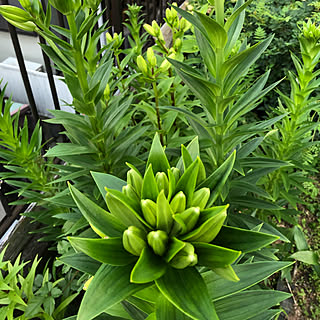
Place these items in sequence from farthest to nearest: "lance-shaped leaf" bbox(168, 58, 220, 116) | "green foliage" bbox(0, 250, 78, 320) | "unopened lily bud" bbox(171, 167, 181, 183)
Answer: "green foliage" bbox(0, 250, 78, 320), "lance-shaped leaf" bbox(168, 58, 220, 116), "unopened lily bud" bbox(171, 167, 181, 183)

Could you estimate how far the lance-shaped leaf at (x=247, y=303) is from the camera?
2.19ft

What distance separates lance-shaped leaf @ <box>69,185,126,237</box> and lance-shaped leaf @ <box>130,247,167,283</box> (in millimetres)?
66

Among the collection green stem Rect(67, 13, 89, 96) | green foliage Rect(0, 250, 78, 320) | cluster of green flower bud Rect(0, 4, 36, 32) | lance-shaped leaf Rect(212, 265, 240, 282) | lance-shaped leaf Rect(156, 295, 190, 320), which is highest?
cluster of green flower bud Rect(0, 4, 36, 32)

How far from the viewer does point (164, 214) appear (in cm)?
49

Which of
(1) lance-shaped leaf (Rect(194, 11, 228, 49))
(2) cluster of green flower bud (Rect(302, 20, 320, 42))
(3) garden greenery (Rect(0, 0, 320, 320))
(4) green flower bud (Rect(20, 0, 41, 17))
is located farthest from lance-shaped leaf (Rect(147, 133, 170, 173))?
(2) cluster of green flower bud (Rect(302, 20, 320, 42))

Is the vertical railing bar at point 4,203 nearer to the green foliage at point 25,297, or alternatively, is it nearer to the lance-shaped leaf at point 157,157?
the green foliage at point 25,297

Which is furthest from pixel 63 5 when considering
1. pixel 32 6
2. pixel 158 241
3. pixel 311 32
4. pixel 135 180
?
pixel 311 32

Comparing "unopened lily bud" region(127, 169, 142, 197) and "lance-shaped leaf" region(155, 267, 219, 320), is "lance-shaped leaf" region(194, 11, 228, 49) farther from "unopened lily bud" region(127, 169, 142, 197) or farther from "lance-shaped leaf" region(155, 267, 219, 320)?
"lance-shaped leaf" region(155, 267, 219, 320)

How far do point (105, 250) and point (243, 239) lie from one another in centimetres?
21

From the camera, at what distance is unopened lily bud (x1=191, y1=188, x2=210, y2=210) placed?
1.69ft

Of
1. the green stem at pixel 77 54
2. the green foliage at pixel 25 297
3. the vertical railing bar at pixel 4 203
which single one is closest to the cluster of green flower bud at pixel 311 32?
the green stem at pixel 77 54

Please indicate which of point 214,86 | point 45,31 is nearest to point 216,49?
point 214,86

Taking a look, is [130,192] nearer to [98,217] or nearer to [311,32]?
[98,217]

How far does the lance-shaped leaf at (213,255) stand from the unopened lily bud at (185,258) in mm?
17
